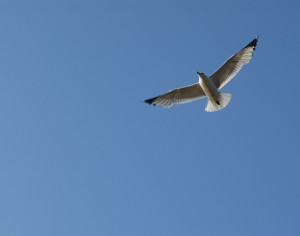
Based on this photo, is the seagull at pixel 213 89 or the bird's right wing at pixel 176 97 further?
the bird's right wing at pixel 176 97

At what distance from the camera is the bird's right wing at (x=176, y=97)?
2202 centimetres

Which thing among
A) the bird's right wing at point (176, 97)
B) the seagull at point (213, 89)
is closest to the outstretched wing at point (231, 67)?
the seagull at point (213, 89)

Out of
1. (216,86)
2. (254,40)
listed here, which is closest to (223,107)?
(216,86)

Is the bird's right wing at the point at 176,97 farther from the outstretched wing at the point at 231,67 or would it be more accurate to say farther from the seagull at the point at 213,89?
the outstretched wing at the point at 231,67

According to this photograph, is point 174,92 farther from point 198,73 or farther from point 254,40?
point 254,40

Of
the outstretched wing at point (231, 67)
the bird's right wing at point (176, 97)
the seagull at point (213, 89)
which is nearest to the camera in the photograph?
the seagull at point (213, 89)

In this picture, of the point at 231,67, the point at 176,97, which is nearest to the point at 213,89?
the point at 231,67

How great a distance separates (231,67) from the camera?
71.5 ft

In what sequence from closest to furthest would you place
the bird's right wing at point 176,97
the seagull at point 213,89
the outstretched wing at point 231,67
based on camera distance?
the seagull at point 213,89 → the outstretched wing at point 231,67 → the bird's right wing at point 176,97

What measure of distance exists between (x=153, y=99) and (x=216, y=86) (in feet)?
6.77

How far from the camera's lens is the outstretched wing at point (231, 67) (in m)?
21.6

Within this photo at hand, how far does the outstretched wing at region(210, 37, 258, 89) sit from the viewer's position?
21.6 metres

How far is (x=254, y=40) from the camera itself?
21.5 meters

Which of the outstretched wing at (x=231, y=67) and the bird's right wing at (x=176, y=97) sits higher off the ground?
the outstretched wing at (x=231, y=67)
